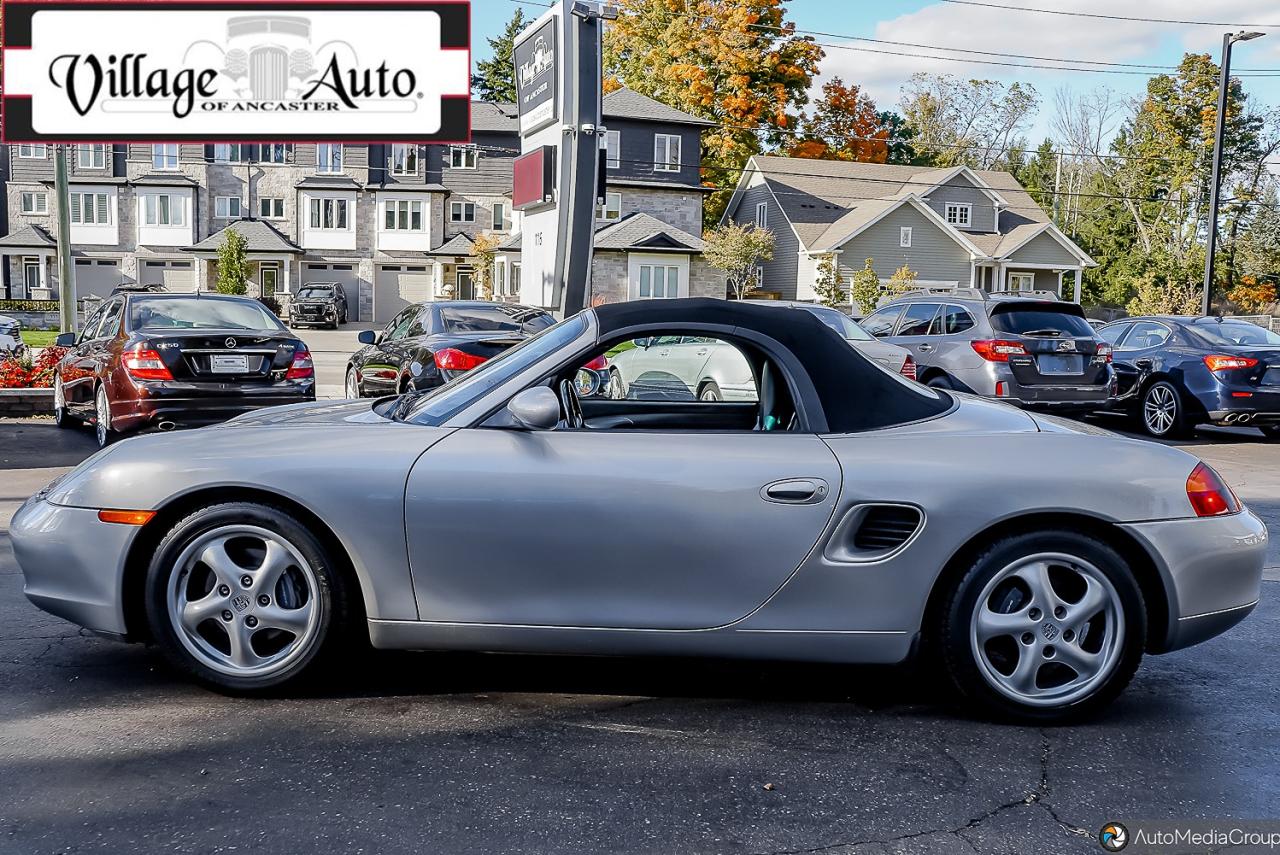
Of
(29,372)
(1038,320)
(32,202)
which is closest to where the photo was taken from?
(1038,320)

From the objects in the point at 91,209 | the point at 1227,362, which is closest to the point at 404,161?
the point at 91,209

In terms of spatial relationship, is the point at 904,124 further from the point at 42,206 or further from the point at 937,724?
the point at 937,724

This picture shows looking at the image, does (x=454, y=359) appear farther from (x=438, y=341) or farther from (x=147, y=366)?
(x=147, y=366)

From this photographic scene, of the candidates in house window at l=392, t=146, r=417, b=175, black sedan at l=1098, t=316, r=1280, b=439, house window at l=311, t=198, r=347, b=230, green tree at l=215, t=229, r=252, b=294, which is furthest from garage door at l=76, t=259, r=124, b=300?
black sedan at l=1098, t=316, r=1280, b=439

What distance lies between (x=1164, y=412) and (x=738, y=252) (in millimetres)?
34742

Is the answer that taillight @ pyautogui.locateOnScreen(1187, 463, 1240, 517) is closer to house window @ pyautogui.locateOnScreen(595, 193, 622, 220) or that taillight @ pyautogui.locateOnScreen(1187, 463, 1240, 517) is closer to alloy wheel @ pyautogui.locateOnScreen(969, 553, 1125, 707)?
alloy wheel @ pyautogui.locateOnScreen(969, 553, 1125, 707)

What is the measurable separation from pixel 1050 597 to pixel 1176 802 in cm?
78

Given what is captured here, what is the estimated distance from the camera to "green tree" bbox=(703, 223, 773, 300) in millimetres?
48219

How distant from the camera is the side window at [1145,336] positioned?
48.6ft

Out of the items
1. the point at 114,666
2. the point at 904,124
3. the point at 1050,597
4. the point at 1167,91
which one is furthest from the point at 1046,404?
the point at 904,124

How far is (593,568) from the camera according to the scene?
3891mm

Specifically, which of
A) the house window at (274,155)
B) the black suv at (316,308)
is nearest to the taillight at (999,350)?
the black suv at (316,308)

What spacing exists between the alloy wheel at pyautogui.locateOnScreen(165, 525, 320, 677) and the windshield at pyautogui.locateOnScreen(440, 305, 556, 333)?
835cm

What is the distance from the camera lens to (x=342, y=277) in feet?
197
